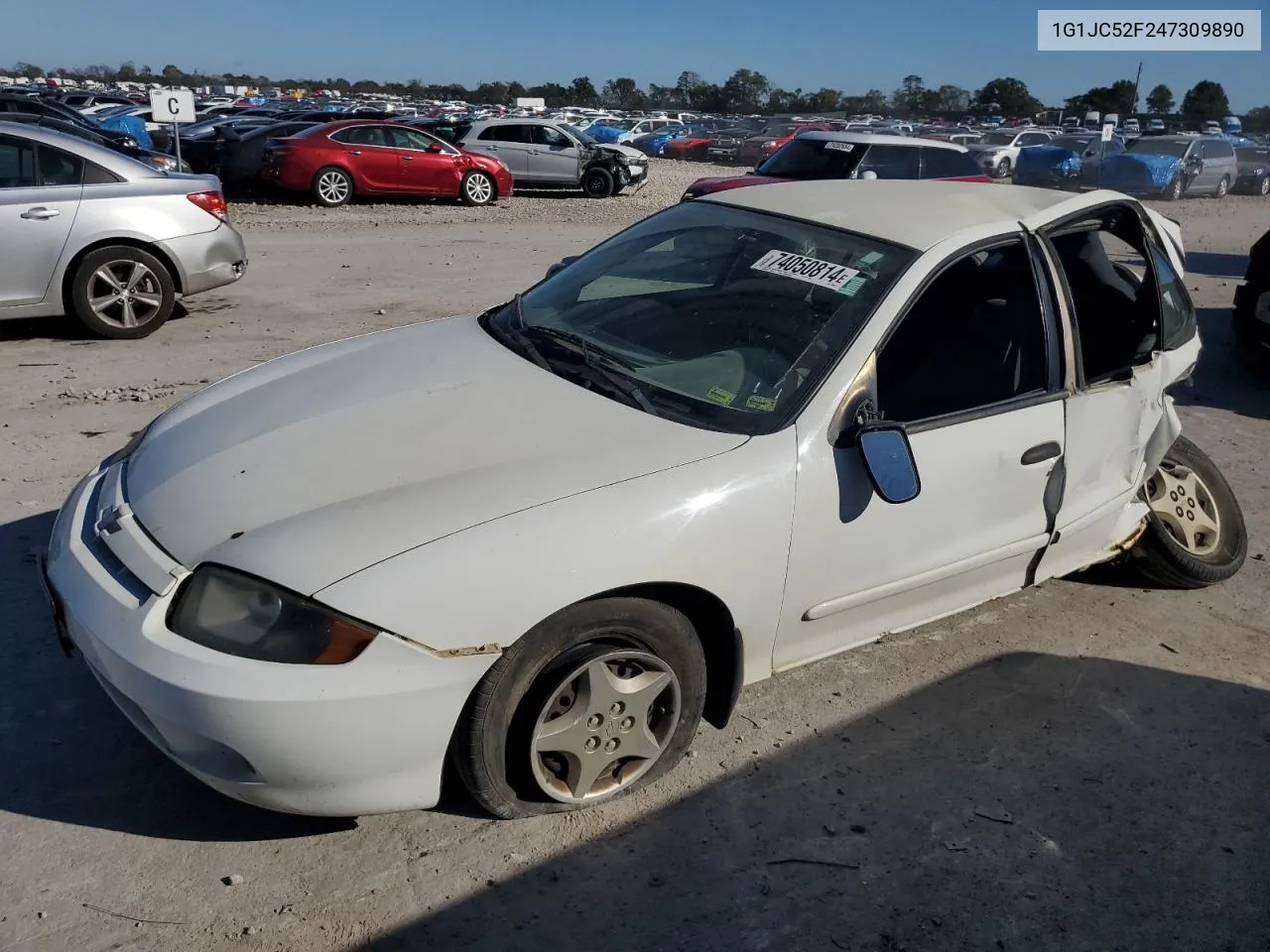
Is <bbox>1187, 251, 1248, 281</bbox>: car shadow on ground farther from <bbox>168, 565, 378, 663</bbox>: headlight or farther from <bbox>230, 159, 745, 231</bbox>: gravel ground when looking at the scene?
<bbox>168, 565, 378, 663</bbox>: headlight

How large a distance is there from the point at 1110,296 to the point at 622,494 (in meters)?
2.62

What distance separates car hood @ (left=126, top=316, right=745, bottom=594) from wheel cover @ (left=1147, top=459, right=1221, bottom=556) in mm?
2519

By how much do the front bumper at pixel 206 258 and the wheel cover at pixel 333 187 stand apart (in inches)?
353

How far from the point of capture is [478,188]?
17844 millimetres

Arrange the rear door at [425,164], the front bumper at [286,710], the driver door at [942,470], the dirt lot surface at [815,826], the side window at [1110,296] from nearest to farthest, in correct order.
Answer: the front bumper at [286,710]
the dirt lot surface at [815,826]
the driver door at [942,470]
the side window at [1110,296]
the rear door at [425,164]

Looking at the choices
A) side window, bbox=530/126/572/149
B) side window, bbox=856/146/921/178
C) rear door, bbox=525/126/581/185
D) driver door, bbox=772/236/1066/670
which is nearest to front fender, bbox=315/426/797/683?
driver door, bbox=772/236/1066/670

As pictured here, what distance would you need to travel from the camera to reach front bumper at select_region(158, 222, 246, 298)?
25.4 feet

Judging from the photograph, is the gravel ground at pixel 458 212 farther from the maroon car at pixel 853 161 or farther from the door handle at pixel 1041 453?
the door handle at pixel 1041 453

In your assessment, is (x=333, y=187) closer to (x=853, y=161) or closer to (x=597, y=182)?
(x=597, y=182)

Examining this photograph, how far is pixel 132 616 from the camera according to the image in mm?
2570

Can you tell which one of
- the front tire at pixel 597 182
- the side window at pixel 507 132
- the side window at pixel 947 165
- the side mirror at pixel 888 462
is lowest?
the side mirror at pixel 888 462

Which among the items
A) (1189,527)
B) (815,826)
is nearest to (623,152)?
(1189,527)

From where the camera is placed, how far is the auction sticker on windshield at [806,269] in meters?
3.41

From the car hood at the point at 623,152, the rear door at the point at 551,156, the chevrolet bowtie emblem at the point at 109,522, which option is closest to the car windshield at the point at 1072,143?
the car hood at the point at 623,152
